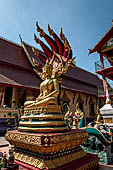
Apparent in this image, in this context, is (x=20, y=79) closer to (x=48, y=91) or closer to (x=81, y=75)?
(x=48, y=91)

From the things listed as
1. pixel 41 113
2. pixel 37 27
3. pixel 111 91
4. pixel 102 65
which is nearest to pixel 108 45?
pixel 102 65

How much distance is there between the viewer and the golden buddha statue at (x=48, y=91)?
260 cm

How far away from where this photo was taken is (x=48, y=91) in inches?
115

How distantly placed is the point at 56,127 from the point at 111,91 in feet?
31.2

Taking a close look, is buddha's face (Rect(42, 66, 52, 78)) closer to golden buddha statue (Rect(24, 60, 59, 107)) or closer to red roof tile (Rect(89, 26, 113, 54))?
golden buddha statue (Rect(24, 60, 59, 107))

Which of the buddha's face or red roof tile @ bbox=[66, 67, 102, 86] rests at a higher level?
red roof tile @ bbox=[66, 67, 102, 86]

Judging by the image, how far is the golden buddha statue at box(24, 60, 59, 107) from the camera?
2.60 meters

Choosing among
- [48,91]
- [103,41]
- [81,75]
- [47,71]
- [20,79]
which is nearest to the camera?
[48,91]

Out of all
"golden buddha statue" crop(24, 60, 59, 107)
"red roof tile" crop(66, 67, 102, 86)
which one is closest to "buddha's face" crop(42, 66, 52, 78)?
"golden buddha statue" crop(24, 60, 59, 107)

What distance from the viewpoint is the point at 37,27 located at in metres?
3.78

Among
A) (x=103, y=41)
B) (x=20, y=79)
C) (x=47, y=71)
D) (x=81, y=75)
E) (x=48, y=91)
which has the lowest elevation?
(x=48, y=91)

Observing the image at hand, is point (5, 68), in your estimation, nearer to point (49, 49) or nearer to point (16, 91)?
point (16, 91)

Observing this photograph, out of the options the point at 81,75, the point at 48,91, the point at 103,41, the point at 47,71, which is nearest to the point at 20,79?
the point at 103,41

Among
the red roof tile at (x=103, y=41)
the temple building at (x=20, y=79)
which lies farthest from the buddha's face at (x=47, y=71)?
the red roof tile at (x=103, y=41)
